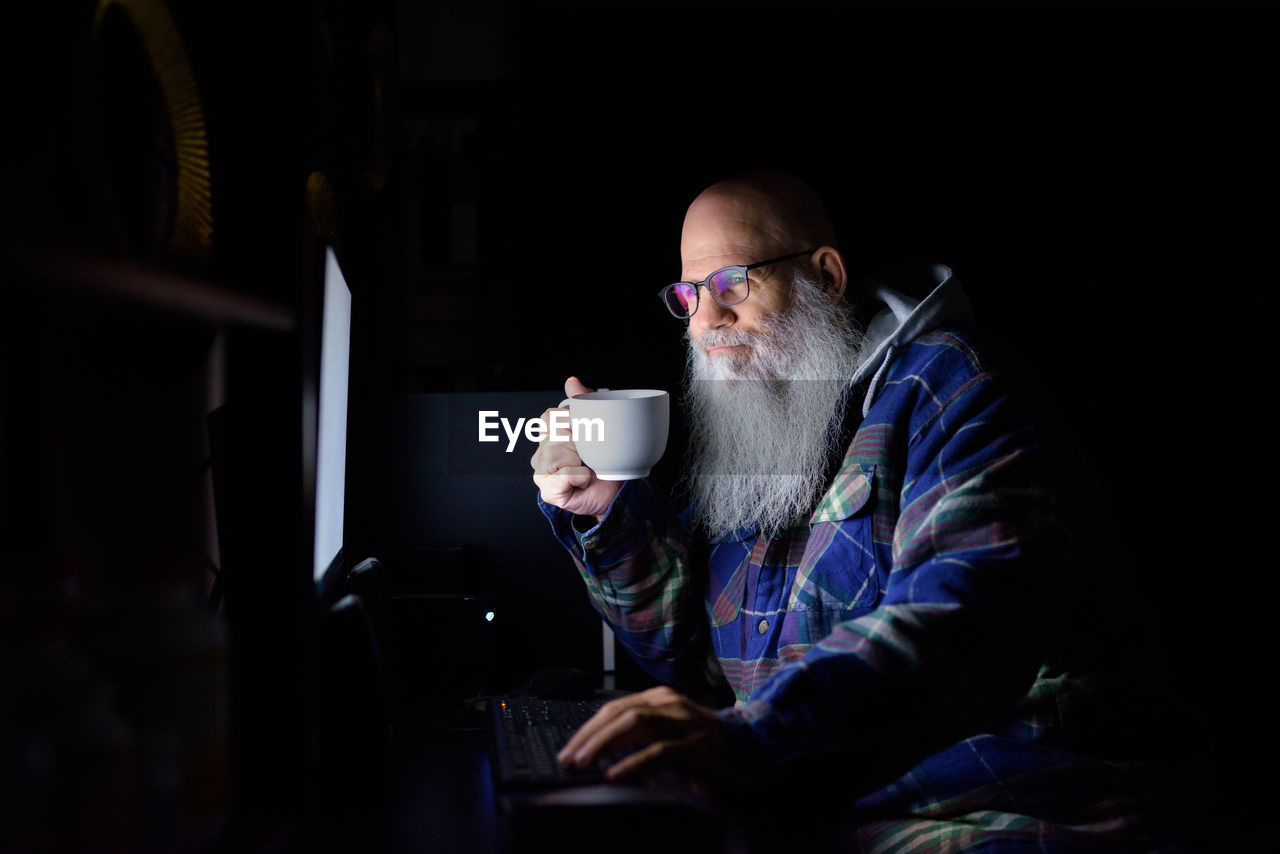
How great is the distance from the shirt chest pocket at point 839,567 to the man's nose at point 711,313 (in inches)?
12.7

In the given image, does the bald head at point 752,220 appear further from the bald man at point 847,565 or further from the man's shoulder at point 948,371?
the man's shoulder at point 948,371

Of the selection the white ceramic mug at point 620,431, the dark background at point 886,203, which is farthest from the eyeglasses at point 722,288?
the dark background at point 886,203

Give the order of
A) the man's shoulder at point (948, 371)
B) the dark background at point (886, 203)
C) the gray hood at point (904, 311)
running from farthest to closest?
the dark background at point (886, 203) → the gray hood at point (904, 311) → the man's shoulder at point (948, 371)

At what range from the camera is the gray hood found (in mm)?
1224

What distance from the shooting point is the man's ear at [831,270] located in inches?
56.8

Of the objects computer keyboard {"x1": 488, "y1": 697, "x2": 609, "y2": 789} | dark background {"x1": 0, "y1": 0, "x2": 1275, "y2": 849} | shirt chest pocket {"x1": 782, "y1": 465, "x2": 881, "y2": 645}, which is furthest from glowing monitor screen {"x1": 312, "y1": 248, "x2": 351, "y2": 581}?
shirt chest pocket {"x1": 782, "y1": 465, "x2": 881, "y2": 645}

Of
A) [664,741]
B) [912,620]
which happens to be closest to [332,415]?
[664,741]

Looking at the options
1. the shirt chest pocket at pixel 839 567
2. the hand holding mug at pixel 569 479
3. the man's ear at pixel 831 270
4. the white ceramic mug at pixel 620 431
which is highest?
the man's ear at pixel 831 270

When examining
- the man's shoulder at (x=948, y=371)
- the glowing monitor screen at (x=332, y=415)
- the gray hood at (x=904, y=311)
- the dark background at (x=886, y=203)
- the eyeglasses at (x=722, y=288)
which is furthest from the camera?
the dark background at (x=886, y=203)

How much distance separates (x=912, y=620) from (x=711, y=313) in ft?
2.32

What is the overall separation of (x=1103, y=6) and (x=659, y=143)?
108 centimetres

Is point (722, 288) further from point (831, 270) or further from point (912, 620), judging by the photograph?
point (912, 620)

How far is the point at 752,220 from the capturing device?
1412 mm

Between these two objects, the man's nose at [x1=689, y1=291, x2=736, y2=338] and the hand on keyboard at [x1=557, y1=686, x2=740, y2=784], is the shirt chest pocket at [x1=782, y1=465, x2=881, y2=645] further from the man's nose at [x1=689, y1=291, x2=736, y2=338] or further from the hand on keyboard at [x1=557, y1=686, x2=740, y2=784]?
the hand on keyboard at [x1=557, y1=686, x2=740, y2=784]
